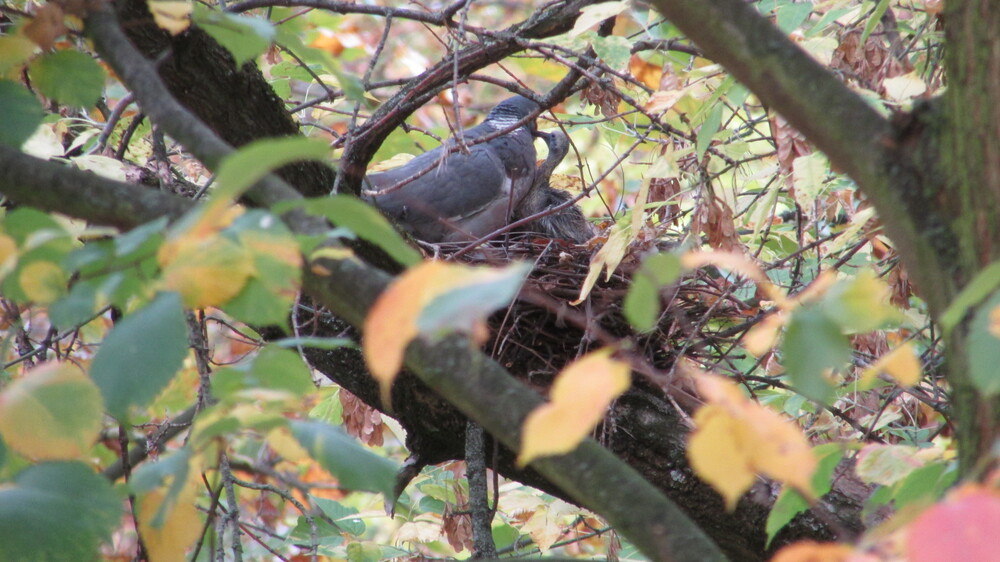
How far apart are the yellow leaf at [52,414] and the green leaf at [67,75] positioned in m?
0.57

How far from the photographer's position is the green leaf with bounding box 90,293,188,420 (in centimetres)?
90

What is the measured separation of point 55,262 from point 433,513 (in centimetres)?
229

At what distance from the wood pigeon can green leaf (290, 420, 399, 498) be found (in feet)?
6.86

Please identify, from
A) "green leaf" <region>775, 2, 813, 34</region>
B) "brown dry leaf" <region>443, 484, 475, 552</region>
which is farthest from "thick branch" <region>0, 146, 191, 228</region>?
"brown dry leaf" <region>443, 484, 475, 552</region>

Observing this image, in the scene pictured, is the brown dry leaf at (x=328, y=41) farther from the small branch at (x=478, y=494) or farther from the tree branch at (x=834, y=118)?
the tree branch at (x=834, y=118)

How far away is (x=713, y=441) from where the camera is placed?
800 millimetres

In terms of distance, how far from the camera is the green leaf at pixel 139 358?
90cm

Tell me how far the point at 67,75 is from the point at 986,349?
1.33 metres

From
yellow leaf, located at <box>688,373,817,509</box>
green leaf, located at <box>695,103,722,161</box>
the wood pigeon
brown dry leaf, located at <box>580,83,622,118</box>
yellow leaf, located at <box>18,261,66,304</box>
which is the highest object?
the wood pigeon

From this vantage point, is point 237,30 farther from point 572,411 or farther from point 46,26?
point 572,411

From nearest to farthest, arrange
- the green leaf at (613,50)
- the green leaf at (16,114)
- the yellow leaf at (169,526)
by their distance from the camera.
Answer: the yellow leaf at (169,526) < the green leaf at (16,114) < the green leaf at (613,50)

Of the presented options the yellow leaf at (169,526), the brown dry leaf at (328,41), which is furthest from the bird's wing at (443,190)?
the brown dry leaf at (328,41)

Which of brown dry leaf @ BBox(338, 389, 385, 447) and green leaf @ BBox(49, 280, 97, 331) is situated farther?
brown dry leaf @ BBox(338, 389, 385, 447)

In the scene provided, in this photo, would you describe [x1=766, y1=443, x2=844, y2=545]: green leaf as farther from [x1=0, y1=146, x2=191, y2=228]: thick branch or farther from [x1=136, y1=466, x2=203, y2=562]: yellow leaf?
Result: [x1=0, y1=146, x2=191, y2=228]: thick branch
